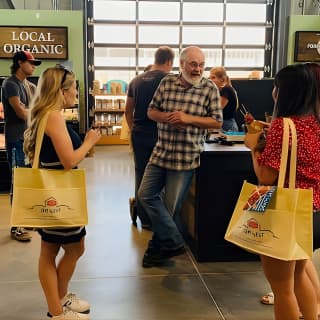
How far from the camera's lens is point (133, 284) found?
2996 mm

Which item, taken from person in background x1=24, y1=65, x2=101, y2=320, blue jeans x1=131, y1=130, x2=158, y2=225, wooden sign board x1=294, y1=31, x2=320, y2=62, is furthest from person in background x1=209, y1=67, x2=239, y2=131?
wooden sign board x1=294, y1=31, x2=320, y2=62

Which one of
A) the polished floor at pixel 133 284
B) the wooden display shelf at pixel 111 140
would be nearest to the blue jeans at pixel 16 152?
the polished floor at pixel 133 284

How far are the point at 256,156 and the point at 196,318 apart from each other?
115 cm

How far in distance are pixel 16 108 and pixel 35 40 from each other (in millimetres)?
5871

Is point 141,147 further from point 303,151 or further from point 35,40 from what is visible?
point 35,40

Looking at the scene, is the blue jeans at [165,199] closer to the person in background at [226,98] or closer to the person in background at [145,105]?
the person in background at [145,105]

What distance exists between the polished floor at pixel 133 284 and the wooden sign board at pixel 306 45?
293 inches

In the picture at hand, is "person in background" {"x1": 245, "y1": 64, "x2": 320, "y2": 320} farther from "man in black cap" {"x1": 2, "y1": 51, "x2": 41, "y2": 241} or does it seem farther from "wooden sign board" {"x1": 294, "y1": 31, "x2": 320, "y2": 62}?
"wooden sign board" {"x1": 294, "y1": 31, "x2": 320, "y2": 62}

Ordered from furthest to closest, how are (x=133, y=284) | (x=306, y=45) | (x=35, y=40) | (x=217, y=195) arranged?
(x=306, y=45) → (x=35, y=40) → (x=217, y=195) → (x=133, y=284)

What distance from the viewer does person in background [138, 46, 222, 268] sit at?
3014mm

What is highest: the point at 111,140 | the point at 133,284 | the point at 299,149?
the point at 299,149

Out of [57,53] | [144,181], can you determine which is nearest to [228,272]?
[144,181]

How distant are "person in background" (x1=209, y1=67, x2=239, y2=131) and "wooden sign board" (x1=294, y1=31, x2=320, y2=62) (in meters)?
5.77

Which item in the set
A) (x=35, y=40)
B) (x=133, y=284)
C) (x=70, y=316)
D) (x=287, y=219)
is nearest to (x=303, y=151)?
(x=287, y=219)
